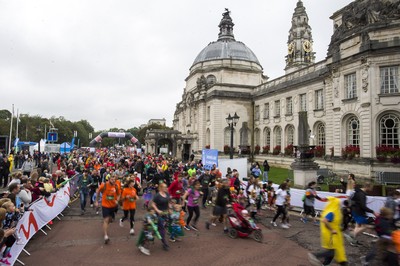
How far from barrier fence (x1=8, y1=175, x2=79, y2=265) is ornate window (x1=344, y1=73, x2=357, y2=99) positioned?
830 inches

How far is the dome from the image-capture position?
170 feet

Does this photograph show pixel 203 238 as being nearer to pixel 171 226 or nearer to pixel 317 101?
pixel 171 226

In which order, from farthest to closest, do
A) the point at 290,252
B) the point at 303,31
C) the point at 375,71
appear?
1. the point at 303,31
2. the point at 375,71
3. the point at 290,252

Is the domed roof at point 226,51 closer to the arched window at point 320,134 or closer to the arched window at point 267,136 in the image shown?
the arched window at point 267,136

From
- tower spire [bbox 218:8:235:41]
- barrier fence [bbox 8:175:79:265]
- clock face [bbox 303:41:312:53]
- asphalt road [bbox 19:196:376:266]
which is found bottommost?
asphalt road [bbox 19:196:376:266]

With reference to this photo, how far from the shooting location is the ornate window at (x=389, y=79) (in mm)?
20359

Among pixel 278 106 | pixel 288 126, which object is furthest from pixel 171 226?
pixel 278 106

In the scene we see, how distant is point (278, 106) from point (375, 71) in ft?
56.9

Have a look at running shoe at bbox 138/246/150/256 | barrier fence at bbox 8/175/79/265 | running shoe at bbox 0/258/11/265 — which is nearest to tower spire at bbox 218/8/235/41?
barrier fence at bbox 8/175/79/265

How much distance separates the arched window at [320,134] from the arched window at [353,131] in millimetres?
6843

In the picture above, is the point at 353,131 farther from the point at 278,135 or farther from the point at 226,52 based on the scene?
the point at 226,52

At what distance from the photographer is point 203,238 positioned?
8797 millimetres

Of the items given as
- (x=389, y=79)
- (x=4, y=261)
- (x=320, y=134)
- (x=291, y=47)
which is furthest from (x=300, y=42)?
(x=4, y=261)

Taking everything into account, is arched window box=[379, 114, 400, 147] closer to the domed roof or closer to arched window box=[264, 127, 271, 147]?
arched window box=[264, 127, 271, 147]
